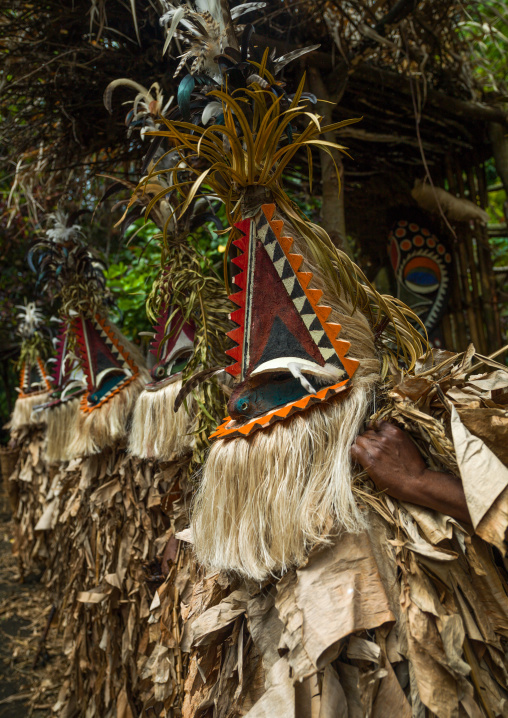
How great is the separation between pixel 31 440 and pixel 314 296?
3.66 m

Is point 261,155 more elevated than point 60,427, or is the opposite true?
point 261,155

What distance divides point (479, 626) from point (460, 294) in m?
2.03

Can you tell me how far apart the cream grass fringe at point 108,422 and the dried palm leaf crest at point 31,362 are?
1.96 metres

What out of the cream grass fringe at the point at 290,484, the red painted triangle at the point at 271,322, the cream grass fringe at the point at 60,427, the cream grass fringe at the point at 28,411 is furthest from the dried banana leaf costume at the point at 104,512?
the cream grass fringe at the point at 28,411

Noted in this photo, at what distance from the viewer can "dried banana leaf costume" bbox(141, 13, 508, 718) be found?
82cm

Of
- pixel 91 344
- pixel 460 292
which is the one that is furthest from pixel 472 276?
pixel 91 344

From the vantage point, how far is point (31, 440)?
401cm

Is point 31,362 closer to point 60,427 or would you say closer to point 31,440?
point 31,440

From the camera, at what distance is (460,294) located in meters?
2.58

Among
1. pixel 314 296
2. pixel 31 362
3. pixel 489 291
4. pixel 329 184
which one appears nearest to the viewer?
pixel 314 296

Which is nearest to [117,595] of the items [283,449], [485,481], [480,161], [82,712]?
[82,712]

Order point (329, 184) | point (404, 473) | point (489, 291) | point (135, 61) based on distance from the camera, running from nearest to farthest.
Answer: point (404, 473) < point (329, 184) < point (135, 61) < point (489, 291)

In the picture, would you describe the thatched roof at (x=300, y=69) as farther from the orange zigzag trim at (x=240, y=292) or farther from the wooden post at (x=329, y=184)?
the orange zigzag trim at (x=240, y=292)

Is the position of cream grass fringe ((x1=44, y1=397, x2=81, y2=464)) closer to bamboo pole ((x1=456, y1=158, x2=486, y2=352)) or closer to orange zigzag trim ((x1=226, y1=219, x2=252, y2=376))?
orange zigzag trim ((x1=226, y1=219, x2=252, y2=376))
